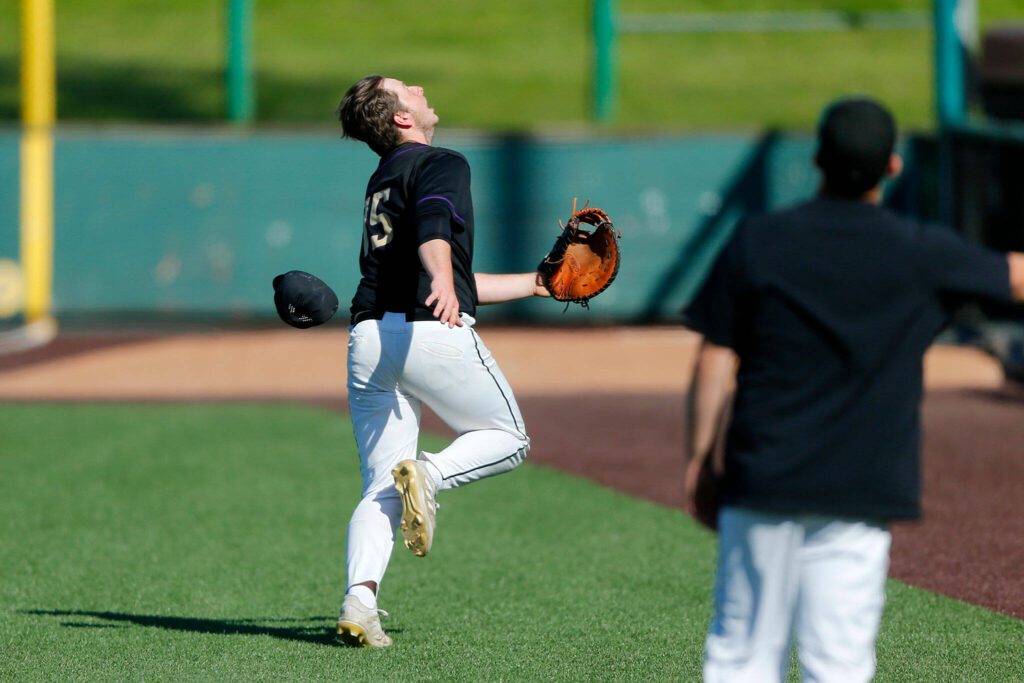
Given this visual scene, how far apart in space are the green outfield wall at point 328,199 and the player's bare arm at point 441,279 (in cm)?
1238

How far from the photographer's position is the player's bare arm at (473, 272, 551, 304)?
4641mm

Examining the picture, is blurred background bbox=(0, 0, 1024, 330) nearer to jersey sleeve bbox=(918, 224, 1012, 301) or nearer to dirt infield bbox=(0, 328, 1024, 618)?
dirt infield bbox=(0, 328, 1024, 618)

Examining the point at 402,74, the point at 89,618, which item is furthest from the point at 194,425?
the point at 402,74

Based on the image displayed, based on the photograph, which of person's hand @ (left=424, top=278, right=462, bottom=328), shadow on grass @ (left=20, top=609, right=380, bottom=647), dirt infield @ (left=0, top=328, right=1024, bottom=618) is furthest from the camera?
dirt infield @ (left=0, top=328, right=1024, bottom=618)

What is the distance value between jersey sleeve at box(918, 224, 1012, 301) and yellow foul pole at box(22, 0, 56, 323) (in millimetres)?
14971

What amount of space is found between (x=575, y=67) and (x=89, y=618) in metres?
21.9

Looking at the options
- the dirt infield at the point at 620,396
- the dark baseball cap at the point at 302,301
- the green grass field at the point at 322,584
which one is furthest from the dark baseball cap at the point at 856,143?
the dirt infield at the point at 620,396

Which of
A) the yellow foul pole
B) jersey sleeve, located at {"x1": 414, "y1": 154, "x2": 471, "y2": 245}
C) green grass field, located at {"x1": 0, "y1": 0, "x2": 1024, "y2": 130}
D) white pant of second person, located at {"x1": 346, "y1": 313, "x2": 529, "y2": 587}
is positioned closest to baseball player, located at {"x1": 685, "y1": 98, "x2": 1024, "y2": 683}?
jersey sleeve, located at {"x1": 414, "y1": 154, "x2": 471, "y2": 245}

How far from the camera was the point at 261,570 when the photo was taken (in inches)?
235

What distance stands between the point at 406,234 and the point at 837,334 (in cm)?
181

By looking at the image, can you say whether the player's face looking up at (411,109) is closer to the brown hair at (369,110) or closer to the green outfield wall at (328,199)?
the brown hair at (369,110)

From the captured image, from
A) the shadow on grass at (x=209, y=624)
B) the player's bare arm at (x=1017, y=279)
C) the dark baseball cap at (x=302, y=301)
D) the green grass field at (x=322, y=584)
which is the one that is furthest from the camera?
the shadow on grass at (x=209, y=624)

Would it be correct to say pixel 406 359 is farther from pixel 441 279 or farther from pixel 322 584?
pixel 322 584

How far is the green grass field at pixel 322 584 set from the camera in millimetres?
4473
